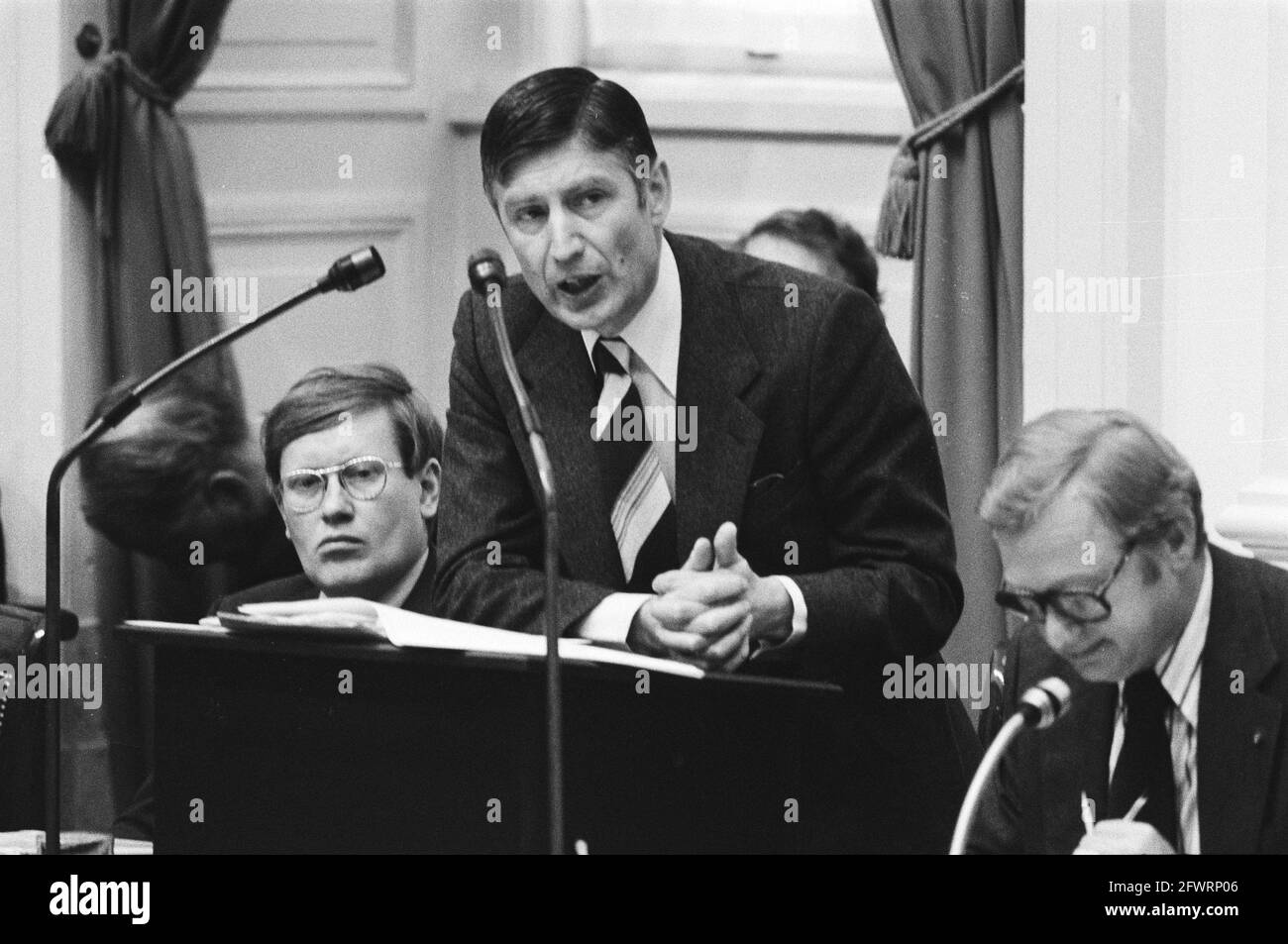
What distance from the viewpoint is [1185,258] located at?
3.83 meters

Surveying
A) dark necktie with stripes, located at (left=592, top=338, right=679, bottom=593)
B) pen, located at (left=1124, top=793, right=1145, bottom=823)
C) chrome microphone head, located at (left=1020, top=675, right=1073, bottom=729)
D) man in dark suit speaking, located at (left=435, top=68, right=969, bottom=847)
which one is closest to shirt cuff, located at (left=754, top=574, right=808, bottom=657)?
man in dark suit speaking, located at (left=435, top=68, right=969, bottom=847)

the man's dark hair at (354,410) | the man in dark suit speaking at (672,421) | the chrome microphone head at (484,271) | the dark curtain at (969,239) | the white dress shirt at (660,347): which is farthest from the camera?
the dark curtain at (969,239)

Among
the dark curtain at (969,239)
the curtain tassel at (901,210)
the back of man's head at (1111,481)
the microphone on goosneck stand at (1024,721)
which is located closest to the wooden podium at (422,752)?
the microphone on goosneck stand at (1024,721)

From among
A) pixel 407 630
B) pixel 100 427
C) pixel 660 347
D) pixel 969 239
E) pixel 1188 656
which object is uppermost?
pixel 969 239

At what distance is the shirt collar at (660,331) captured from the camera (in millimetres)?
3666

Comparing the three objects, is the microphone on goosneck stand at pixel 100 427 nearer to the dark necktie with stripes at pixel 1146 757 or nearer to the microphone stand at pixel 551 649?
the microphone stand at pixel 551 649

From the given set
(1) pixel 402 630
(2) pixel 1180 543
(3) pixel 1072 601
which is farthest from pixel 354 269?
(2) pixel 1180 543

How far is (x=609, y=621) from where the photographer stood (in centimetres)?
328

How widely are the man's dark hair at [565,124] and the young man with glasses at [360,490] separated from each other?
1.63ft

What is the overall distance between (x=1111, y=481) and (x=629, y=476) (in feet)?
2.84

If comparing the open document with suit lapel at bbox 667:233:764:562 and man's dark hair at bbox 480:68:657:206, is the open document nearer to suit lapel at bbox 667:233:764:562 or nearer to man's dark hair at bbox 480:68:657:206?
suit lapel at bbox 667:233:764:562

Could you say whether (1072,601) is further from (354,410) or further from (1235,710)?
(354,410)

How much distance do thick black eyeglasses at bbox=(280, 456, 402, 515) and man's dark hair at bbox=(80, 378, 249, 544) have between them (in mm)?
444
